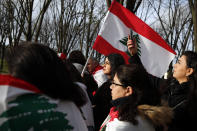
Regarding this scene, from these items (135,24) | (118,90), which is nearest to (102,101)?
(118,90)

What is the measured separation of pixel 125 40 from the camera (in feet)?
13.5

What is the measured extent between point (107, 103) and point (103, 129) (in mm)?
922

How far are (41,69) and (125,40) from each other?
9.60ft

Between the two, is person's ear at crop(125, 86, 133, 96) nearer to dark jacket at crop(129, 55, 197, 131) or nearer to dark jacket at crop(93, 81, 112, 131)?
dark jacket at crop(129, 55, 197, 131)

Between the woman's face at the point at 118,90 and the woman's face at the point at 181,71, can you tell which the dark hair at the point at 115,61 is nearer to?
the woman's face at the point at 181,71

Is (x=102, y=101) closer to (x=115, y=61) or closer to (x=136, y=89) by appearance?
(x=115, y=61)

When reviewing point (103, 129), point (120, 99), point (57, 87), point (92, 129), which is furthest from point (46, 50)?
point (92, 129)

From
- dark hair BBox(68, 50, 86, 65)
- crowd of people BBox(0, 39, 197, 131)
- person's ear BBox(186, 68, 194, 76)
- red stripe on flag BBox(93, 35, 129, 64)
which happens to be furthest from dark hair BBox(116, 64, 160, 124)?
dark hair BBox(68, 50, 86, 65)

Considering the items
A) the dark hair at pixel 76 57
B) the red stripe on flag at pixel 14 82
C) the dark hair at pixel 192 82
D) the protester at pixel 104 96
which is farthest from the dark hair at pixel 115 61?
the red stripe on flag at pixel 14 82

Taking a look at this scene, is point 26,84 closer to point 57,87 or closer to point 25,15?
point 57,87

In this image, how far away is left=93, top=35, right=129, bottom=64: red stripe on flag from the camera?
4.05m

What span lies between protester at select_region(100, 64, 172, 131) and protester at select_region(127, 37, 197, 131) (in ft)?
0.69

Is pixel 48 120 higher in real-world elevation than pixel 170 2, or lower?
lower

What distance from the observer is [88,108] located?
2684mm
